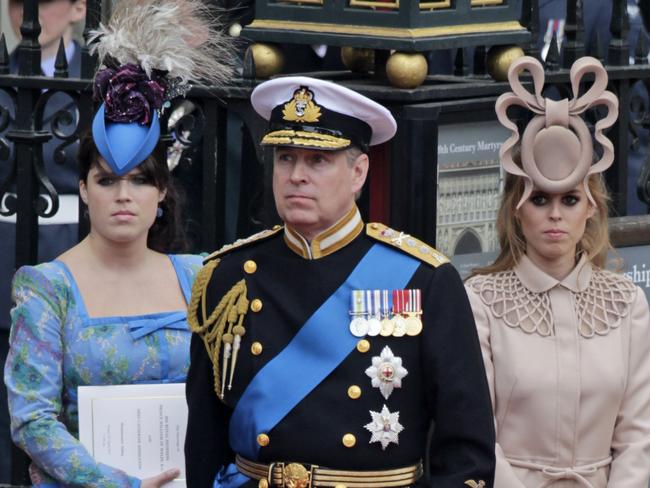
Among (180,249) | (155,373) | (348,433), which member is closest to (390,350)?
(348,433)

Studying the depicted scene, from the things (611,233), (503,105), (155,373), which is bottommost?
(155,373)

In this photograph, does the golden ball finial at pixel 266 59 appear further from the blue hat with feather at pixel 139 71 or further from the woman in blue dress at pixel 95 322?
the woman in blue dress at pixel 95 322

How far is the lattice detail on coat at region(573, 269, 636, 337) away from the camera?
17.9 feet

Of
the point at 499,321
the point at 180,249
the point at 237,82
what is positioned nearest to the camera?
the point at 499,321

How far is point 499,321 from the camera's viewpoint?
545cm

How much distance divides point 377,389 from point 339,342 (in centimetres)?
16

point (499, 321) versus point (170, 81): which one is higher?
point (170, 81)

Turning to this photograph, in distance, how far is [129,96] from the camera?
5.47m

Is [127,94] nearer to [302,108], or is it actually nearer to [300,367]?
[302,108]

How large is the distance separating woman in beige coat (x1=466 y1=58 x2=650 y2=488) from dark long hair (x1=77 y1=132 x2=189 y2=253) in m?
1.02

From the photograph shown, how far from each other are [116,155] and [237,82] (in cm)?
99

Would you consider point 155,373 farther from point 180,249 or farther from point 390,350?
point 390,350

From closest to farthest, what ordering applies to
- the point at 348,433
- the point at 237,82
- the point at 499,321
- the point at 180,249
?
the point at 348,433, the point at 499,321, the point at 180,249, the point at 237,82

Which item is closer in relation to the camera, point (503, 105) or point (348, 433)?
point (348, 433)
